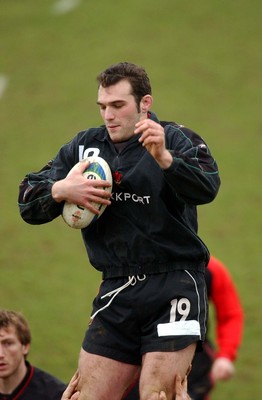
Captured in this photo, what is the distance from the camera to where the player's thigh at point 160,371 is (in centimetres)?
677

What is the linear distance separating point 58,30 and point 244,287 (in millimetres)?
9293

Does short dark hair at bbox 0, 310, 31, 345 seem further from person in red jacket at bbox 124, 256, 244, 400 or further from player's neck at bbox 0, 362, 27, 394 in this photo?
person in red jacket at bbox 124, 256, 244, 400

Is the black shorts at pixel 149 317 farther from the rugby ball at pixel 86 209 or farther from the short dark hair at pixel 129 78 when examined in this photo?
the short dark hair at pixel 129 78

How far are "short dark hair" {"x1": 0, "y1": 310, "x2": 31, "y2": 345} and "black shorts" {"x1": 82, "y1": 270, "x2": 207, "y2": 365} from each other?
4.88 ft

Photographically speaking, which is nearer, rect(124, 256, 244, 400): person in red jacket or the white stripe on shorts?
the white stripe on shorts

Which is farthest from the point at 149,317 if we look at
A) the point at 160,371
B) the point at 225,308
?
the point at 225,308

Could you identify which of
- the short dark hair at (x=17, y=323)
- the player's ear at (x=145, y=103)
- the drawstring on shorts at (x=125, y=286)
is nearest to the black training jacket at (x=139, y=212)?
the drawstring on shorts at (x=125, y=286)

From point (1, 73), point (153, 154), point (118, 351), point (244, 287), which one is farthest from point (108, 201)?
point (1, 73)

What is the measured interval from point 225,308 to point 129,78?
462cm

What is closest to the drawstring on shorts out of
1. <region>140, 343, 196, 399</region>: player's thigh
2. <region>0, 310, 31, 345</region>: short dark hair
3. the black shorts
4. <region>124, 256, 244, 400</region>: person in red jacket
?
the black shorts

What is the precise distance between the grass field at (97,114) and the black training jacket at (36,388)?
4366 mm

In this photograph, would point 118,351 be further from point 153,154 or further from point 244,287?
point 244,287

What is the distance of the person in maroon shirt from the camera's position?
8.45 m

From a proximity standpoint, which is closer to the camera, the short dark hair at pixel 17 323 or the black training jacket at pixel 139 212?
the black training jacket at pixel 139 212
